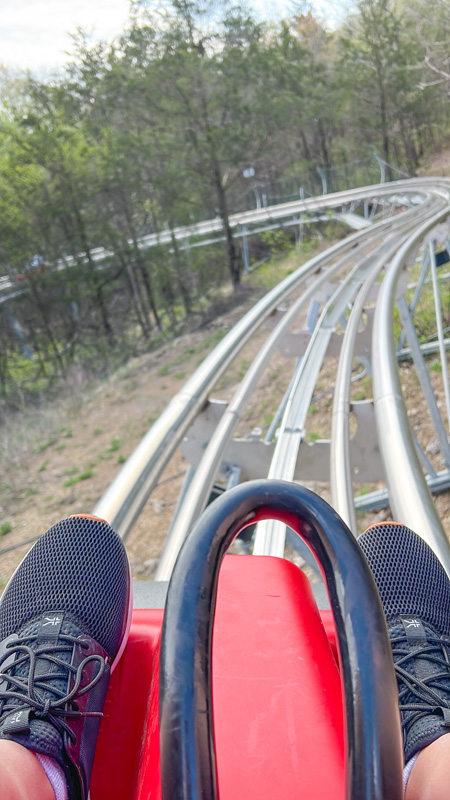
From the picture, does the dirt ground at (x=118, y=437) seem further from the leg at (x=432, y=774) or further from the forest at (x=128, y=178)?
the forest at (x=128, y=178)

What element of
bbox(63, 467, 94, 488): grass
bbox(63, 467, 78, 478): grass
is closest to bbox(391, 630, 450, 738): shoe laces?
bbox(63, 467, 94, 488): grass

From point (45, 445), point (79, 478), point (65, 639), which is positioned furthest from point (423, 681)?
point (45, 445)

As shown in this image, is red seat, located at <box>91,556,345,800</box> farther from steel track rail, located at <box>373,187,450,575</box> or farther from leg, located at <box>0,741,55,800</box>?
steel track rail, located at <box>373,187,450,575</box>

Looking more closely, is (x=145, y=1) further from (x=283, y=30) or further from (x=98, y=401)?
(x=98, y=401)

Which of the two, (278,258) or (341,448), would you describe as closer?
(341,448)

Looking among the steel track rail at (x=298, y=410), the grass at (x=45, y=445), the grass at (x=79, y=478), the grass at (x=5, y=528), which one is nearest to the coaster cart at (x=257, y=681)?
the steel track rail at (x=298, y=410)

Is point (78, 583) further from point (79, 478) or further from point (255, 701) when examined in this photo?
point (79, 478)

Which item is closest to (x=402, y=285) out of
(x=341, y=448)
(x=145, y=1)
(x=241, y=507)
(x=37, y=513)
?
(x=341, y=448)
